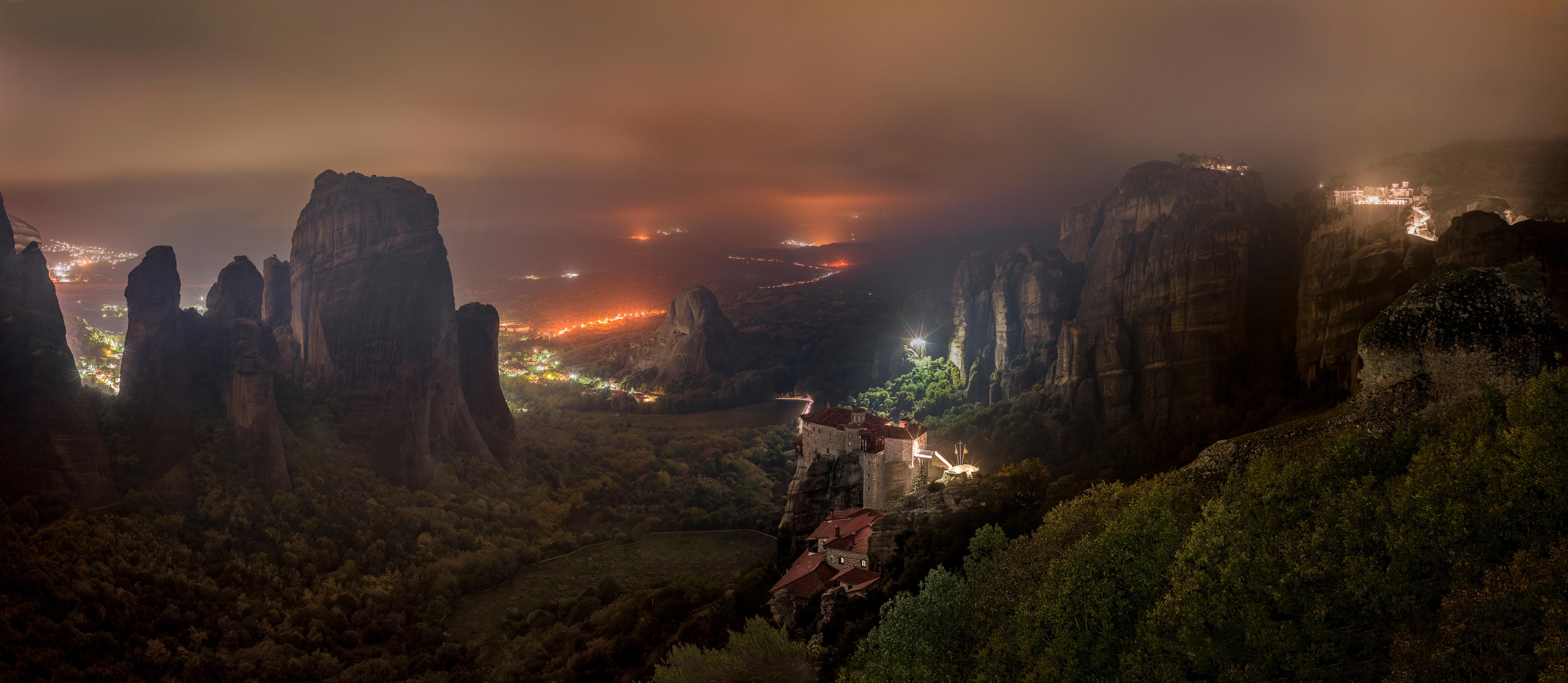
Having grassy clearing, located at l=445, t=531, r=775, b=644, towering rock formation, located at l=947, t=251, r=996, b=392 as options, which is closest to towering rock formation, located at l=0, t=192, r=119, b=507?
grassy clearing, located at l=445, t=531, r=775, b=644

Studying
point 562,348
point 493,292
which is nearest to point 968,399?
point 562,348

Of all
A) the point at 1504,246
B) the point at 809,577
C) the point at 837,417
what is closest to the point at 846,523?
the point at 809,577

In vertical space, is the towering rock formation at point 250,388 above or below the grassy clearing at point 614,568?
above

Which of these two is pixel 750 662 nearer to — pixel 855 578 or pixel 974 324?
pixel 855 578

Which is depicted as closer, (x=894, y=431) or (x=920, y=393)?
(x=894, y=431)

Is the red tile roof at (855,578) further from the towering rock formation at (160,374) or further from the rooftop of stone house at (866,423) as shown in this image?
the towering rock formation at (160,374)

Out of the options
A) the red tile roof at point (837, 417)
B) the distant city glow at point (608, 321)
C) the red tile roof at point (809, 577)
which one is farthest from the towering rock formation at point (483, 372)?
the distant city glow at point (608, 321)
